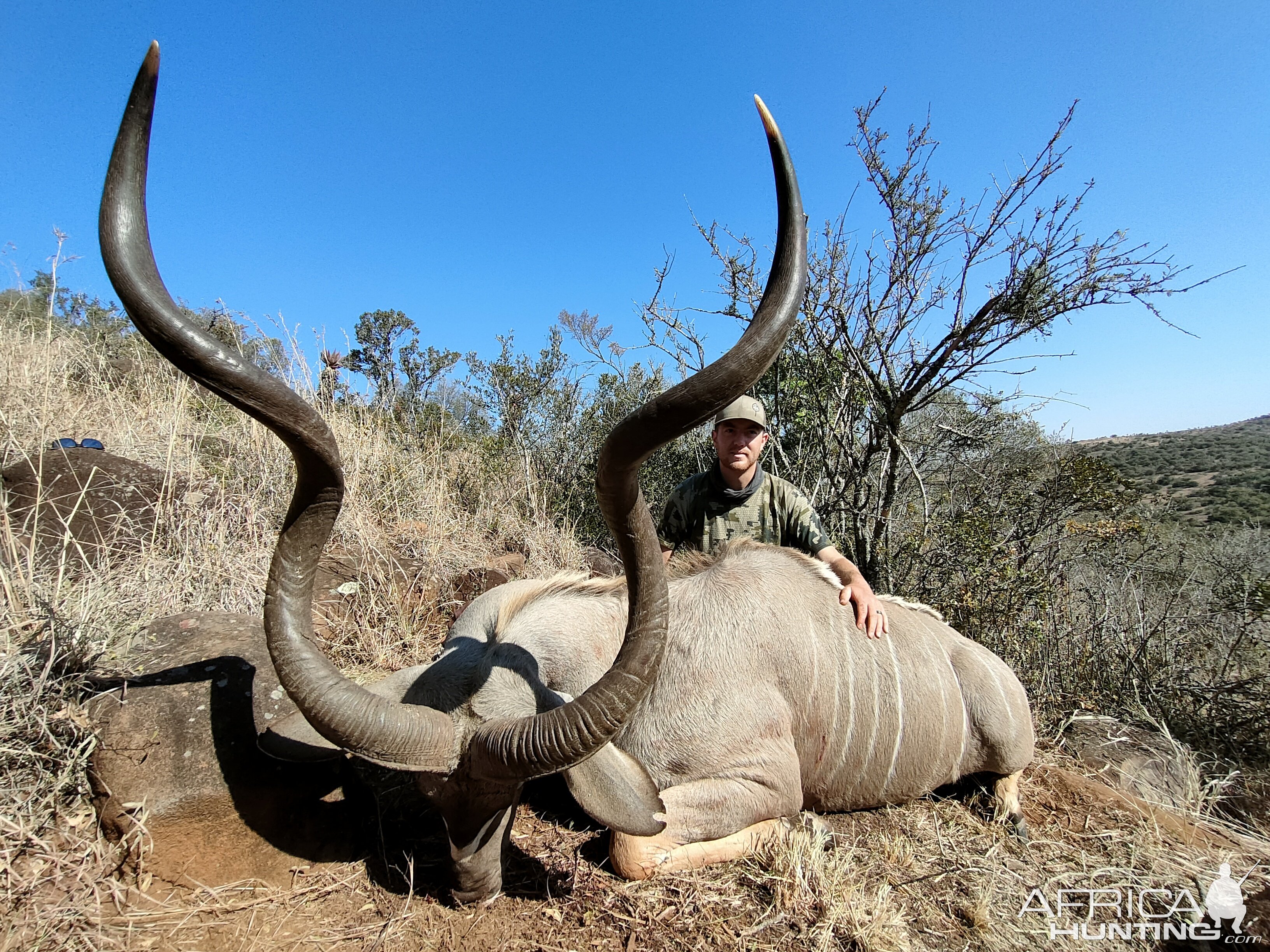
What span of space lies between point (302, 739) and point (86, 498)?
2.99m

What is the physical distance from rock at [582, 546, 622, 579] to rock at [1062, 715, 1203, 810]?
11.9ft

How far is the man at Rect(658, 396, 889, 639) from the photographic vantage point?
3691 mm

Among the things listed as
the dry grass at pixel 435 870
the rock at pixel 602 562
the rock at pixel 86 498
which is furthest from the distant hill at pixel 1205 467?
the rock at pixel 86 498

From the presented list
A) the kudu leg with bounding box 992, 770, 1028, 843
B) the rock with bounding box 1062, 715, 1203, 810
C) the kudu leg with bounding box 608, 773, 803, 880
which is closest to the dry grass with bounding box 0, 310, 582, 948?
the kudu leg with bounding box 608, 773, 803, 880

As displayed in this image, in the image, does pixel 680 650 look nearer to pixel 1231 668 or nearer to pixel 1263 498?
pixel 1231 668

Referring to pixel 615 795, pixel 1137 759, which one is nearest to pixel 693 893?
pixel 615 795

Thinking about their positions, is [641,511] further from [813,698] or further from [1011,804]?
[1011,804]

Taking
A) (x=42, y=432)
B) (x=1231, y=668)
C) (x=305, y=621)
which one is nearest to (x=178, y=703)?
(x=305, y=621)

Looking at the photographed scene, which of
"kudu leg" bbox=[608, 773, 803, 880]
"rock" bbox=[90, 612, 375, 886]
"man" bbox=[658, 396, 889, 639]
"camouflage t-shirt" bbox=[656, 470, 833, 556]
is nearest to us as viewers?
"rock" bbox=[90, 612, 375, 886]

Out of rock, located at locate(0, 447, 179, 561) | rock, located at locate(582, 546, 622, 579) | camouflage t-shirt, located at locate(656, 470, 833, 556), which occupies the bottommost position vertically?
rock, located at locate(582, 546, 622, 579)

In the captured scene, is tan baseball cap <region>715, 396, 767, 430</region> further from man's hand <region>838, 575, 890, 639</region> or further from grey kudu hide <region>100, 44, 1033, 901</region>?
man's hand <region>838, 575, 890, 639</region>

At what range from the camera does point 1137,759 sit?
3607 mm

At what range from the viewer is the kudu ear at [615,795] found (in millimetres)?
2025

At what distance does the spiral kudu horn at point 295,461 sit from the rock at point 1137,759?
153 inches
